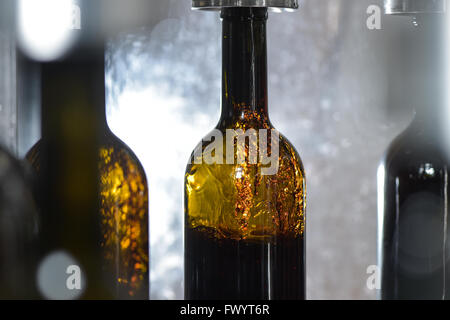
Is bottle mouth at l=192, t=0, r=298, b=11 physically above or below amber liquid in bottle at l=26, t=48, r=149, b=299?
above

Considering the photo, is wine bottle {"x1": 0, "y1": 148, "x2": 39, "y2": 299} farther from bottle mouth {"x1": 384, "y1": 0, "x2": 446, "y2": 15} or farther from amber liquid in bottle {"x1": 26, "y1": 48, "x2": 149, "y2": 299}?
bottle mouth {"x1": 384, "y1": 0, "x2": 446, "y2": 15}

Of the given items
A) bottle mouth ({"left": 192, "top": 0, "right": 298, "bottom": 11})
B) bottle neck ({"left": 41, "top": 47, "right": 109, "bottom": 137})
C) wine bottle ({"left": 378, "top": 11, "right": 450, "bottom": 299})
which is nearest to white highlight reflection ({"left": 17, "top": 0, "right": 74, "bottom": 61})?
bottle neck ({"left": 41, "top": 47, "right": 109, "bottom": 137})

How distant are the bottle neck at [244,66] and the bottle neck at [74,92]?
0.36ft

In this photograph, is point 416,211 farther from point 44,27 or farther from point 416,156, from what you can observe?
point 44,27

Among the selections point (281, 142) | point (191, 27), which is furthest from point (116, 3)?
point (281, 142)

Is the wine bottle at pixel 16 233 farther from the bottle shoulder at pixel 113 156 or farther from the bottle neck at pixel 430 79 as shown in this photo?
the bottle neck at pixel 430 79

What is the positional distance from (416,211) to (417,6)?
0.13 m

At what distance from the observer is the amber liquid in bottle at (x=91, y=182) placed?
46 cm

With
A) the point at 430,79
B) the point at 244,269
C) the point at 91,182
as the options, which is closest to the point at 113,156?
the point at 91,182

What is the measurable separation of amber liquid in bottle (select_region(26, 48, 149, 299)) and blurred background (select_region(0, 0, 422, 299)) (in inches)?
0.5

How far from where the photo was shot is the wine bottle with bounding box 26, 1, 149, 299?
17.9 inches

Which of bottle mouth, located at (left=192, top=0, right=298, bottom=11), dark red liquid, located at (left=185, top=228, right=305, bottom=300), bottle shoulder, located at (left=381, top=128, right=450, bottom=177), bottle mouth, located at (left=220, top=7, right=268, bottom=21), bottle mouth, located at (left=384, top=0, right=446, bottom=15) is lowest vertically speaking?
dark red liquid, located at (left=185, top=228, right=305, bottom=300)

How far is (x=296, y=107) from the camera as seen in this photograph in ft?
1.65

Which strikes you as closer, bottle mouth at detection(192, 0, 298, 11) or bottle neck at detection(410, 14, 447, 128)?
bottle mouth at detection(192, 0, 298, 11)
